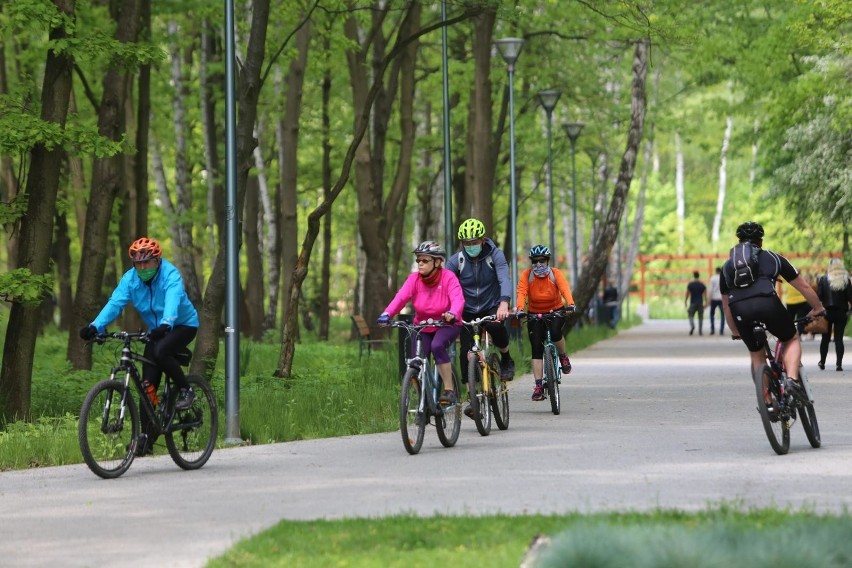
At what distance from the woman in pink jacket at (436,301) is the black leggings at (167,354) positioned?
197 cm

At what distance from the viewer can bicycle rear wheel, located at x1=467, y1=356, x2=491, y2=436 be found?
48.4ft

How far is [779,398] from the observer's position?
497 inches

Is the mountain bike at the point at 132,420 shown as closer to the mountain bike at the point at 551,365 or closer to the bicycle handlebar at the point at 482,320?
the bicycle handlebar at the point at 482,320

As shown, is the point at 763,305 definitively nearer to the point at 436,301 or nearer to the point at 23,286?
the point at 436,301

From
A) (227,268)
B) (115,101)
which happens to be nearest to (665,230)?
(115,101)

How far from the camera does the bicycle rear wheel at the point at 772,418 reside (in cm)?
1234

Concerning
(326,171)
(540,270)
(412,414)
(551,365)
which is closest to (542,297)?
(540,270)

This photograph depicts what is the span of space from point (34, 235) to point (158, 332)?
20.5 ft

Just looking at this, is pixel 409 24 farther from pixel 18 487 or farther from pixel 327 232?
pixel 18 487

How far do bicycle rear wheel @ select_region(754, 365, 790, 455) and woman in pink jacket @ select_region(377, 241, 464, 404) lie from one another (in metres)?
2.57

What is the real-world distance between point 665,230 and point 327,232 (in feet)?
199

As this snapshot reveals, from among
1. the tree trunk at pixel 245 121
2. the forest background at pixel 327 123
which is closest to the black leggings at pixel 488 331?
the forest background at pixel 327 123

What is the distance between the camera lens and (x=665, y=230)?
98562 mm

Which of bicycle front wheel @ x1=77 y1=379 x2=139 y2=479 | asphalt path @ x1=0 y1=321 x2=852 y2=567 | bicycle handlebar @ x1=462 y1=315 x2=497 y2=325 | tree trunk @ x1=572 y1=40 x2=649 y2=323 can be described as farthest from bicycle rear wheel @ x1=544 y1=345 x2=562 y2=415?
tree trunk @ x1=572 y1=40 x2=649 y2=323
